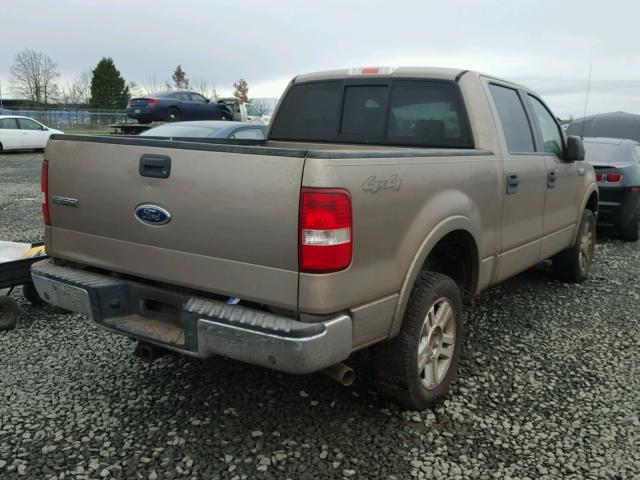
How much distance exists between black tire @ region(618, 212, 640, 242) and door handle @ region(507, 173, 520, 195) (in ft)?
17.5

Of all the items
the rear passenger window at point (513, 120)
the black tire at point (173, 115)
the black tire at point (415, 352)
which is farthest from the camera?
the black tire at point (173, 115)

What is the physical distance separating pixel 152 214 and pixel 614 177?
7397mm

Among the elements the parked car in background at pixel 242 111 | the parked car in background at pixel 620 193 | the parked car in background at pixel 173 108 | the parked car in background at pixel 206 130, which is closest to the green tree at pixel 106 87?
the parked car in background at pixel 242 111

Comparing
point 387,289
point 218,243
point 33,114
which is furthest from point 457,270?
point 33,114

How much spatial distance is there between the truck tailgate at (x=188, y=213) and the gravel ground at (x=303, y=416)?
2.77 feet

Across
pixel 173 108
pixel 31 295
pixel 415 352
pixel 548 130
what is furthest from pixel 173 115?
pixel 415 352

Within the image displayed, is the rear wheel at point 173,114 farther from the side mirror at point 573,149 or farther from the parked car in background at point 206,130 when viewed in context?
the side mirror at point 573,149

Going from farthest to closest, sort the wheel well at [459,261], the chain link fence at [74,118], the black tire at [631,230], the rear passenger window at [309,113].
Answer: the chain link fence at [74,118], the black tire at [631,230], the rear passenger window at [309,113], the wheel well at [459,261]

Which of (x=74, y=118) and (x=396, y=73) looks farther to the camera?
(x=74, y=118)

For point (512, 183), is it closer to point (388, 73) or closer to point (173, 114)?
point (388, 73)

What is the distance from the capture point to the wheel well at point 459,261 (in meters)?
3.61

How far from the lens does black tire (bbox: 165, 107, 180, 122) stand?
2323 cm

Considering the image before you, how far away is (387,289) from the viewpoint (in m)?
2.82

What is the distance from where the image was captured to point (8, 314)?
4504mm
